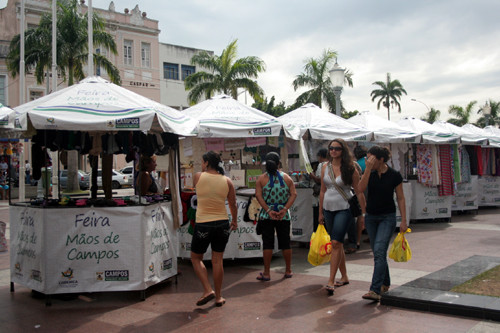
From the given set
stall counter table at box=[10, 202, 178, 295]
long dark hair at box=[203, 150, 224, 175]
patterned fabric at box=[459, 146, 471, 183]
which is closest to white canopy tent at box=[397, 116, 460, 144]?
patterned fabric at box=[459, 146, 471, 183]

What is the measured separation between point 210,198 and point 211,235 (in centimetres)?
45

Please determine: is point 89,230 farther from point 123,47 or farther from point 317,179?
point 123,47

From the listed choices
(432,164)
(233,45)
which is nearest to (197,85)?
(233,45)

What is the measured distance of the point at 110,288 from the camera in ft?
19.7

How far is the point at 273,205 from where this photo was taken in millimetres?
6930

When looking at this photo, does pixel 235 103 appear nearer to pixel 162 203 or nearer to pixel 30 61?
pixel 162 203

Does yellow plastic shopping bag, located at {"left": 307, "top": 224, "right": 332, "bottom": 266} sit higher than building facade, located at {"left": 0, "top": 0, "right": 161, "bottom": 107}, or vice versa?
building facade, located at {"left": 0, "top": 0, "right": 161, "bottom": 107}

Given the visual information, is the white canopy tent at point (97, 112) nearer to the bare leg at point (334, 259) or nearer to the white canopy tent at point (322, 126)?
the bare leg at point (334, 259)

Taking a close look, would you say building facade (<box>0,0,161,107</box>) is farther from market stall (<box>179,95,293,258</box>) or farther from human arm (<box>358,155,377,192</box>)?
human arm (<box>358,155,377,192</box>)

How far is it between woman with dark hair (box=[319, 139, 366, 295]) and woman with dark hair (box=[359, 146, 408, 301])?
288 millimetres

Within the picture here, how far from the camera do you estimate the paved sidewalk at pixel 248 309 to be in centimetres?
496

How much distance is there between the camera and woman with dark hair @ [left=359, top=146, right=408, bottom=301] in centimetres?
565

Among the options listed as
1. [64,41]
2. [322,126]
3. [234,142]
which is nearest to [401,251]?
[322,126]

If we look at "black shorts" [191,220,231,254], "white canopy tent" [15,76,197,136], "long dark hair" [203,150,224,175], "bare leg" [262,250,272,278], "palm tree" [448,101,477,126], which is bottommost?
"bare leg" [262,250,272,278]
